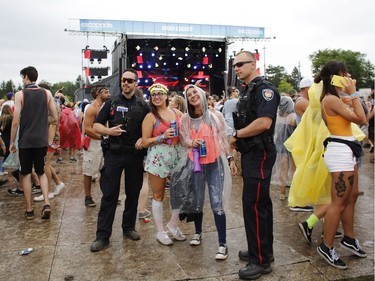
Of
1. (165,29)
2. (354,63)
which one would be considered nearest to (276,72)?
(354,63)

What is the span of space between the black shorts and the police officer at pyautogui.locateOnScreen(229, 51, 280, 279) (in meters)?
3.03

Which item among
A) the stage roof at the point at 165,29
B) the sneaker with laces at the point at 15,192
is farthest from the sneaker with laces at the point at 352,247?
the stage roof at the point at 165,29

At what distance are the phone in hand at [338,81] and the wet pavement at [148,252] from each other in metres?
1.65

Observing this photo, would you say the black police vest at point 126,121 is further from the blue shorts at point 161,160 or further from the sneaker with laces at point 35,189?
the sneaker with laces at point 35,189

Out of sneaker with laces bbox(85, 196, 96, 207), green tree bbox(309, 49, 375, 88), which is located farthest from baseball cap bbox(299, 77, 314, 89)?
green tree bbox(309, 49, 375, 88)

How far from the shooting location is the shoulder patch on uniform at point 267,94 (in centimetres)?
318

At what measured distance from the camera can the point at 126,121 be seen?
4.10 m

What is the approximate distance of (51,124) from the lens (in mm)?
5938

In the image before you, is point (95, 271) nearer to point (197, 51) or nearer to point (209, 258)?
point (209, 258)

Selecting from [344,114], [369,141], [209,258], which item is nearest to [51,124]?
[209,258]

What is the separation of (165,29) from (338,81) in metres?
23.2

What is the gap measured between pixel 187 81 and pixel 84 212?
60.0 ft

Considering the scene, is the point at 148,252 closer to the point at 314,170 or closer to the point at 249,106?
the point at 249,106

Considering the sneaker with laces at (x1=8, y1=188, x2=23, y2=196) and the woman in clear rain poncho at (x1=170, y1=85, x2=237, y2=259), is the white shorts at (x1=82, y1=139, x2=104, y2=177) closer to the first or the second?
the sneaker with laces at (x1=8, y1=188, x2=23, y2=196)
